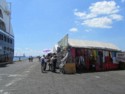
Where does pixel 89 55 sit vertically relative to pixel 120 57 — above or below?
above

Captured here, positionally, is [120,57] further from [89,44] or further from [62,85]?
[62,85]

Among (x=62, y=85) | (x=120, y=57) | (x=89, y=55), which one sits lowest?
(x=62, y=85)

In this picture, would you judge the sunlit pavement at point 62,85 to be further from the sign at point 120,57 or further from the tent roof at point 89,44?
the sign at point 120,57

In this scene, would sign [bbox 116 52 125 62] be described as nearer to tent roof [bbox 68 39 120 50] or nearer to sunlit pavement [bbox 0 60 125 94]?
tent roof [bbox 68 39 120 50]

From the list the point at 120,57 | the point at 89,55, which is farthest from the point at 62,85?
the point at 120,57

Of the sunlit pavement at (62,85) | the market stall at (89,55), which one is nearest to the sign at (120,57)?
the market stall at (89,55)

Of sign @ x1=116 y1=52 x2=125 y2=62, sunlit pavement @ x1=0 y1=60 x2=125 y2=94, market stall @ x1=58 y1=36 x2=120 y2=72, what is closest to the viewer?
sunlit pavement @ x1=0 y1=60 x2=125 y2=94

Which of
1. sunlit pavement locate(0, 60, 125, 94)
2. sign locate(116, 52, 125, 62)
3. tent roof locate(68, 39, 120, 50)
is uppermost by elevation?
tent roof locate(68, 39, 120, 50)

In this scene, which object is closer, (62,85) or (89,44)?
(62,85)

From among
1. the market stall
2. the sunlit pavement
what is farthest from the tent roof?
the sunlit pavement

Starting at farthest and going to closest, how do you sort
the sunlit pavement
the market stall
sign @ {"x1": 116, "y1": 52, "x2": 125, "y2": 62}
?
sign @ {"x1": 116, "y1": 52, "x2": 125, "y2": 62}, the market stall, the sunlit pavement

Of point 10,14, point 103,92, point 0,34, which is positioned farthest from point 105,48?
point 10,14

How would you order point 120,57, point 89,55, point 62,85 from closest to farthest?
point 62,85 < point 89,55 < point 120,57

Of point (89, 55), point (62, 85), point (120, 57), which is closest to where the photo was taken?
point (62, 85)
